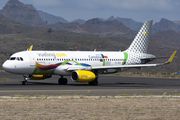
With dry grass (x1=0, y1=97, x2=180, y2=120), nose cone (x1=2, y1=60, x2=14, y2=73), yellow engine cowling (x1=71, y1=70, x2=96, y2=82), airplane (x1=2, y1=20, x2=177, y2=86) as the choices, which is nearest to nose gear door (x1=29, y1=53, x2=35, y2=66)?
airplane (x1=2, y1=20, x2=177, y2=86)

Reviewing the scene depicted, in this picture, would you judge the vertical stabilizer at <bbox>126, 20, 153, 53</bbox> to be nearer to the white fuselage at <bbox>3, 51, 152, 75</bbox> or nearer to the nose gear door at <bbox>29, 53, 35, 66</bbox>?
the white fuselage at <bbox>3, 51, 152, 75</bbox>

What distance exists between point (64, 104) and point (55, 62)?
744 inches

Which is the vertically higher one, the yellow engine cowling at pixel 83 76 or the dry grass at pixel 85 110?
the yellow engine cowling at pixel 83 76

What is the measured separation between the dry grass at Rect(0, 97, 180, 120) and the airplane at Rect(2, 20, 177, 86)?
15.2 meters

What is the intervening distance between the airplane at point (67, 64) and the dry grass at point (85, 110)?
15.2 m

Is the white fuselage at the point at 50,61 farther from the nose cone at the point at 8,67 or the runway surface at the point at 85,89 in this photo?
the runway surface at the point at 85,89

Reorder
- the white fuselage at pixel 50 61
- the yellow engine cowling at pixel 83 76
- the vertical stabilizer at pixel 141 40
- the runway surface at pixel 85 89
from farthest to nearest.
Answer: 1. the vertical stabilizer at pixel 141 40
2. the white fuselage at pixel 50 61
3. the yellow engine cowling at pixel 83 76
4. the runway surface at pixel 85 89

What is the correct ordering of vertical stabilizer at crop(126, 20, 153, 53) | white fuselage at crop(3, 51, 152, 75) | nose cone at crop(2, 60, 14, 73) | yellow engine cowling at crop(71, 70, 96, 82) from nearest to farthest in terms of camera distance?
1. nose cone at crop(2, 60, 14, 73)
2. yellow engine cowling at crop(71, 70, 96, 82)
3. white fuselage at crop(3, 51, 152, 75)
4. vertical stabilizer at crop(126, 20, 153, 53)

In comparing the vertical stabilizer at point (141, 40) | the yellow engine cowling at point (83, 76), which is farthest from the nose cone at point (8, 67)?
the vertical stabilizer at point (141, 40)

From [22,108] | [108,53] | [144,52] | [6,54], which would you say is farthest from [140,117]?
[6,54]

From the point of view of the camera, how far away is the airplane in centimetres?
3550

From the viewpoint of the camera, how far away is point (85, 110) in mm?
16781

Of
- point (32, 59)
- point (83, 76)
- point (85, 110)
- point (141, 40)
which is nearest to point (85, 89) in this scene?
point (83, 76)

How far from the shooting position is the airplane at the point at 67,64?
3550 cm
